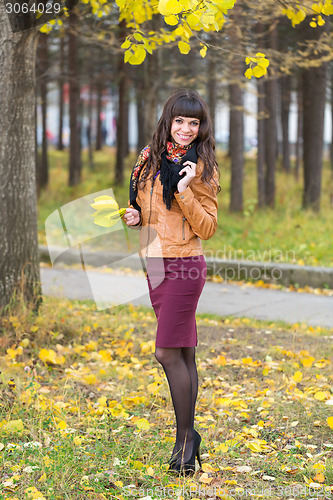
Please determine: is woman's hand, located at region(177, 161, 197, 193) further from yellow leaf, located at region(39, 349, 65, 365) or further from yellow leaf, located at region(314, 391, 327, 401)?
Result: yellow leaf, located at region(39, 349, 65, 365)

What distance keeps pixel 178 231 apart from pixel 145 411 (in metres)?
1.68

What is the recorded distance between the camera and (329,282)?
27.7 ft

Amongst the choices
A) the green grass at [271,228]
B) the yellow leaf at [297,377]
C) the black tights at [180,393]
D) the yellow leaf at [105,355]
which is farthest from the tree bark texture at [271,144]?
the black tights at [180,393]

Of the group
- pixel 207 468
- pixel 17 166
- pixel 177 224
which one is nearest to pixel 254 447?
pixel 207 468

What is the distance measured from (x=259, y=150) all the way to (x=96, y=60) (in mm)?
10670

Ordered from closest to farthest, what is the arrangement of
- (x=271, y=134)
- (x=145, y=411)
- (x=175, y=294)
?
(x=175, y=294) < (x=145, y=411) < (x=271, y=134)

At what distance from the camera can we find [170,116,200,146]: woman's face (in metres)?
3.19

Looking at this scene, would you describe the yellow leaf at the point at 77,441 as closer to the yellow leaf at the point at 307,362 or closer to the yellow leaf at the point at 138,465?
the yellow leaf at the point at 138,465

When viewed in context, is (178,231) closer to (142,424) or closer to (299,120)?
(142,424)

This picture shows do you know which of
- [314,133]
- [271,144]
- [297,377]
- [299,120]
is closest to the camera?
[297,377]

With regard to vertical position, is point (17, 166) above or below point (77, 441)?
above

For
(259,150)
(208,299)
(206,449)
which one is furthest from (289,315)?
(259,150)

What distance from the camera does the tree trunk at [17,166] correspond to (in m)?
5.45

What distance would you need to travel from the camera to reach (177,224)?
321cm
